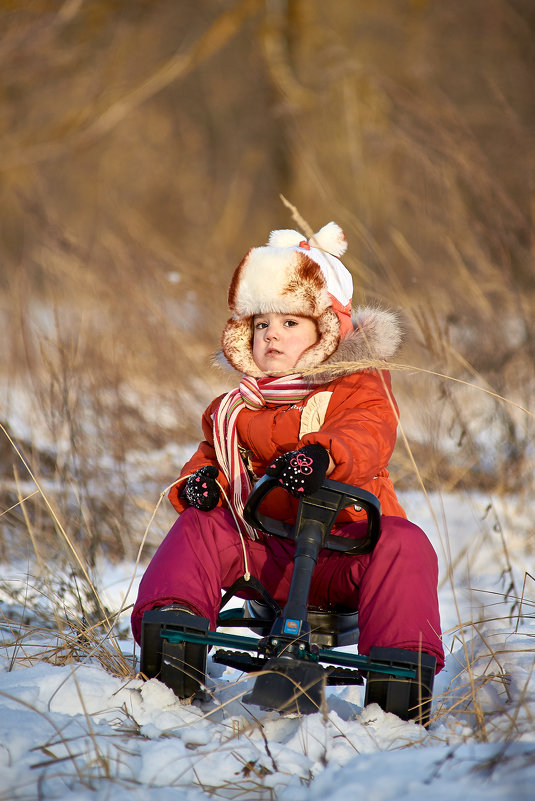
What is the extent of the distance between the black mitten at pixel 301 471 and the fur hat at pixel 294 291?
0.49 metres

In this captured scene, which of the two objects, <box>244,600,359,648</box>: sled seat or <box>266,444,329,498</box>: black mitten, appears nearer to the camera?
<box>266,444,329,498</box>: black mitten

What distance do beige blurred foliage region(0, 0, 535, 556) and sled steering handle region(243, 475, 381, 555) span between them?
51 centimetres

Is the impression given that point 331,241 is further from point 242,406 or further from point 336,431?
point 336,431

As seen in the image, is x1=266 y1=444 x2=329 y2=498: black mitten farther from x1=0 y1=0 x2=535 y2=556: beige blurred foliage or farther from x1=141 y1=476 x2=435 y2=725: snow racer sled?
x1=0 y1=0 x2=535 y2=556: beige blurred foliage

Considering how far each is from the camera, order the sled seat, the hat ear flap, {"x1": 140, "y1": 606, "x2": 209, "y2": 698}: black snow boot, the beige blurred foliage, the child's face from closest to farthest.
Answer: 1. {"x1": 140, "y1": 606, "x2": 209, "y2": 698}: black snow boot
2. the sled seat
3. the child's face
4. the hat ear flap
5. the beige blurred foliage

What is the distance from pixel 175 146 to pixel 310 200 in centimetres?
550

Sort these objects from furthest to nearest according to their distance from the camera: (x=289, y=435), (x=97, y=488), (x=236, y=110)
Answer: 1. (x=236, y=110)
2. (x=97, y=488)
3. (x=289, y=435)

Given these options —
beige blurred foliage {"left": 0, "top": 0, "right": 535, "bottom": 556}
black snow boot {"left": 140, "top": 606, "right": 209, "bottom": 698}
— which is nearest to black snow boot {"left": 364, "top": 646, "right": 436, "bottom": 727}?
black snow boot {"left": 140, "top": 606, "right": 209, "bottom": 698}

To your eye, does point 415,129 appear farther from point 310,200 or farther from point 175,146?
point 175,146

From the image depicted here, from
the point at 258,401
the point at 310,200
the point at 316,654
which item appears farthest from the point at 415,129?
the point at 310,200

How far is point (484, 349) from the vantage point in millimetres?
3693

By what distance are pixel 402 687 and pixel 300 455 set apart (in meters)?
0.58

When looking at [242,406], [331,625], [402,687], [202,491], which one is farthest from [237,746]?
[242,406]

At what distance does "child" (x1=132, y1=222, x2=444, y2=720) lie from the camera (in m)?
1.79
